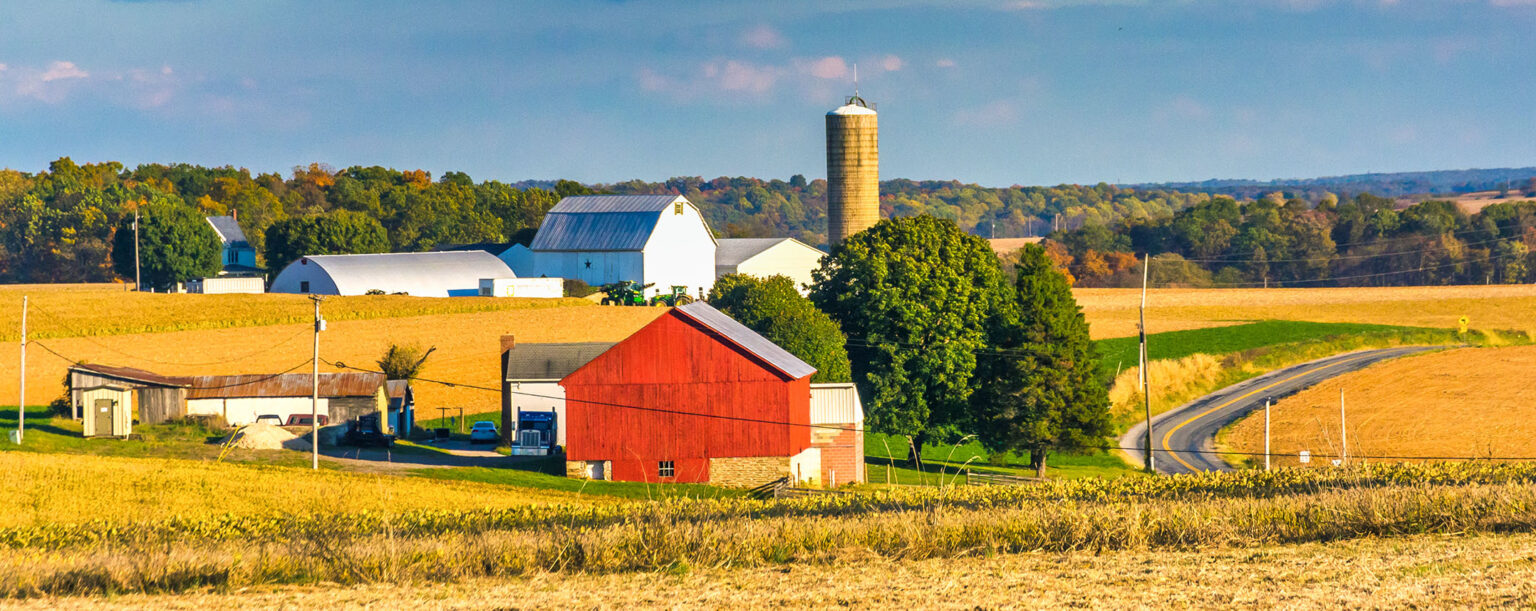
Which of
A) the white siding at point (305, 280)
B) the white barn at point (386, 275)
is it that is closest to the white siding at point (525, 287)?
the white barn at point (386, 275)

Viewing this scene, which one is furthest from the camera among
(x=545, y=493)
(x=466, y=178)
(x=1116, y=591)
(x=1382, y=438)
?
(x=466, y=178)

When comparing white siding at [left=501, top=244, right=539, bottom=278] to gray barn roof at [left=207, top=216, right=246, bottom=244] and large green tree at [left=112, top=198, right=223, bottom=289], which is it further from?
gray barn roof at [left=207, top=216, right=246, bottom=244]

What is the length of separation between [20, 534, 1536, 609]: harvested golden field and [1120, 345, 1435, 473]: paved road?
2849 cm

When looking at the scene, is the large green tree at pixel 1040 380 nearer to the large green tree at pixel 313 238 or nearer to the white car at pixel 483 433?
the white car at pixel 483 433

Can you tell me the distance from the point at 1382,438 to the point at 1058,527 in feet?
125

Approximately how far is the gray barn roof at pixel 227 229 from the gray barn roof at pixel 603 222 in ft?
123

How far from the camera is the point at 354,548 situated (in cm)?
1766

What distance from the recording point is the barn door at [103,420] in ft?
148

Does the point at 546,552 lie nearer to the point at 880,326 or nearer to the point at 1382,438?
the point at 880,326

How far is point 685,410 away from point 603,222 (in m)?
55.9

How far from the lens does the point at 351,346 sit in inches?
2736

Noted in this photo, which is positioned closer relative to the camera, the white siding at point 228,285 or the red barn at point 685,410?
the red barn at point 685,410

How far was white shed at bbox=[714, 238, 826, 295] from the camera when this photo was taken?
97750mm

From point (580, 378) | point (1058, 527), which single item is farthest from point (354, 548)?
point (580, 378)
